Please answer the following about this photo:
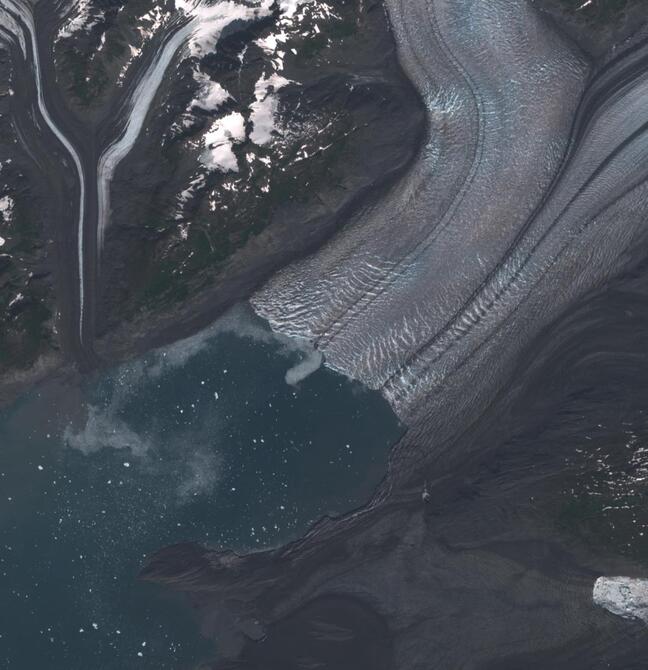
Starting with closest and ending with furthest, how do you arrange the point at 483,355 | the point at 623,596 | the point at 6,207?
the point at 623,596 → the point at 6,207 → the point at 483,355

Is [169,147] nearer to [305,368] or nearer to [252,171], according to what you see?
[252,171]

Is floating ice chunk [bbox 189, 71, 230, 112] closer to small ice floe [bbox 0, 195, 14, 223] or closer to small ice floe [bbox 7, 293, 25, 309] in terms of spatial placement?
small ice floe [bbox 0, 195, 14, 223]

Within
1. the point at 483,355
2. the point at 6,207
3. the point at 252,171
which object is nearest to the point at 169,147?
the point at 252,171


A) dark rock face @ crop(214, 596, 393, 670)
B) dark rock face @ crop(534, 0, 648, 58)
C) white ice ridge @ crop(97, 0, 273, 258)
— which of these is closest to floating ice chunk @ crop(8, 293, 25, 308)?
white ice ridge @ crop(97, 0, 273, 258)

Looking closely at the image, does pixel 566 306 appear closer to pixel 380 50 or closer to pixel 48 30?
pixel 380 50

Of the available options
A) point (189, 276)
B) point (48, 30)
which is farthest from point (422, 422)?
point (48, 30)

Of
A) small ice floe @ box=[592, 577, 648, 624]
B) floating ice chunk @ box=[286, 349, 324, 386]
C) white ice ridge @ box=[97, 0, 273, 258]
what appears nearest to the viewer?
small ice floe @ box=[592, 577, 648, 624]
